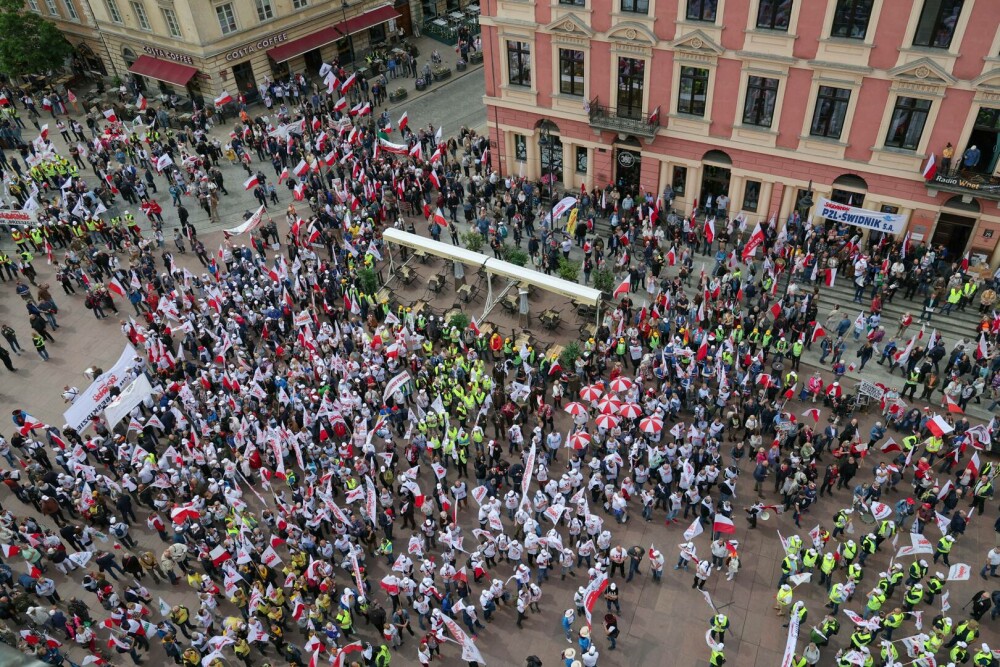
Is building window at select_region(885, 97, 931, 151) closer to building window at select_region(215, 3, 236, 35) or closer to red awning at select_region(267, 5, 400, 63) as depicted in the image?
red awning at select_region(267, 5, 400, 63)

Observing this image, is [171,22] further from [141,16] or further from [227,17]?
[227,17]

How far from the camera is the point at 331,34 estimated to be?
57.1 m

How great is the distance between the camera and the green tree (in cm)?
5459

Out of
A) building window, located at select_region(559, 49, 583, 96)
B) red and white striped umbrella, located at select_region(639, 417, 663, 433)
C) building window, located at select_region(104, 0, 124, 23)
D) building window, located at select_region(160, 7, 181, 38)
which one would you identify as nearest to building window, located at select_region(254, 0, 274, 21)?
building window, located at select_region(160, 7, 181, 38)

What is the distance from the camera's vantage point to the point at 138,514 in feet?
91.7

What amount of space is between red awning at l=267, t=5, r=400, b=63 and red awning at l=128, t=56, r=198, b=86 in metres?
5.88

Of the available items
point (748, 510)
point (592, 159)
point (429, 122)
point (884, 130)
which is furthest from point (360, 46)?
point (748, 510)

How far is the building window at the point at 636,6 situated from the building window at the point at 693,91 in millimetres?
3237

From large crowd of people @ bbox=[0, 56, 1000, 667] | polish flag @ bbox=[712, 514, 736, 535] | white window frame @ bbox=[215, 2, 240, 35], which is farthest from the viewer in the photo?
white window frame @ bbox=[215, 2, 240, 35]

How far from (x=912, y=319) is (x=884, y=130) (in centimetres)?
817

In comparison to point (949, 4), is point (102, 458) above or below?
below

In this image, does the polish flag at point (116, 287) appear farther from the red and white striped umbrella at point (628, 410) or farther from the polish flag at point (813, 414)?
the polish flag at point (813, 414)

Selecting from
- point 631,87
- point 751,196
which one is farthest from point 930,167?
point 631,87

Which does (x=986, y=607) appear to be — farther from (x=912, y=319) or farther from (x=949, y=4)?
(x=949, y=4)
